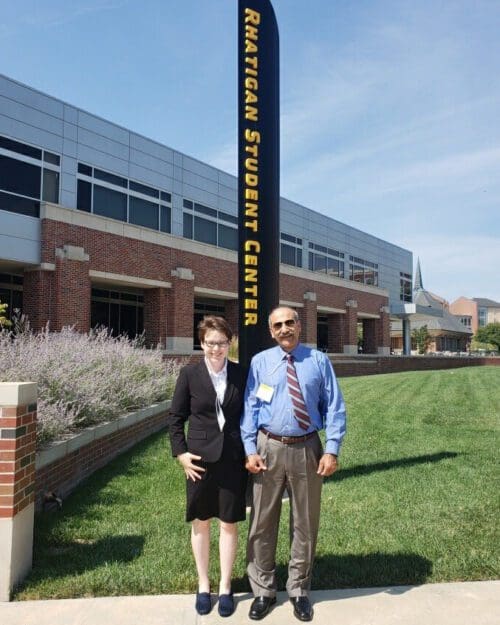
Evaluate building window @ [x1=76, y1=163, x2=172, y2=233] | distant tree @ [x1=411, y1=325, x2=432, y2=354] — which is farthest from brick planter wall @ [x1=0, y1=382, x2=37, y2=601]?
distant tree @ [x1=411, y1=325, x2=432, y2=354]

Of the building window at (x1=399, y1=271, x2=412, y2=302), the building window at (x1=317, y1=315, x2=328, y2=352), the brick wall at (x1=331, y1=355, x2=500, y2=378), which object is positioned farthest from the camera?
the building window at (x1=399, y1=271, x2=412, y2=302)

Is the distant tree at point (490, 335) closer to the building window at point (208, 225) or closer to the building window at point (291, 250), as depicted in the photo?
the building window at point (291, 250)

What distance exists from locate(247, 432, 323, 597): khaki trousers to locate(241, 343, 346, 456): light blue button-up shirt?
0.10 metres

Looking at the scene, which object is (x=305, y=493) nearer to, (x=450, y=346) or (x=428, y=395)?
(x=428, y=395)

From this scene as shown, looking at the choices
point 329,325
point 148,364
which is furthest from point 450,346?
point 148,364

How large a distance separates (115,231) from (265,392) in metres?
19.6

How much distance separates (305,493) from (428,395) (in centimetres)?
1235

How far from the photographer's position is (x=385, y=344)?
140 feet

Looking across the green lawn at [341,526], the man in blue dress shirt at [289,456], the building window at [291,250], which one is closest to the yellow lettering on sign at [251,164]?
the man in blue dress shirt at [289,456]

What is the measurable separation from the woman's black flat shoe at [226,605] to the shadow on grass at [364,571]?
36 centimetres

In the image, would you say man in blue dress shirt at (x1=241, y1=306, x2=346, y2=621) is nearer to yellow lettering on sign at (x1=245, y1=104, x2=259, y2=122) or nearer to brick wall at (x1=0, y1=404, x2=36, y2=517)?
brick wall at (x1=0, y1=404, x2=36, y2=517)

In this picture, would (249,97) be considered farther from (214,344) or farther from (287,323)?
(214,344)

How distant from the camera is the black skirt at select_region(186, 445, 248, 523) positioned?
3.55m

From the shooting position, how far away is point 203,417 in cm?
362
